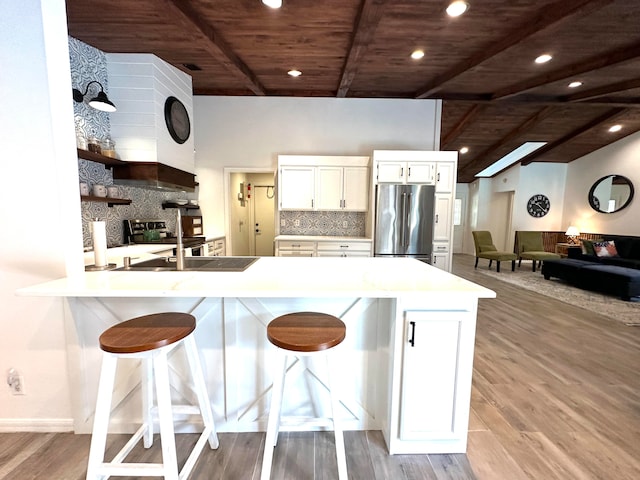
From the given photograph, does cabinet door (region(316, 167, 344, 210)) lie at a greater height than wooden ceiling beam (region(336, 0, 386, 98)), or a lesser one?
lesser

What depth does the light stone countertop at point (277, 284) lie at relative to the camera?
125cm

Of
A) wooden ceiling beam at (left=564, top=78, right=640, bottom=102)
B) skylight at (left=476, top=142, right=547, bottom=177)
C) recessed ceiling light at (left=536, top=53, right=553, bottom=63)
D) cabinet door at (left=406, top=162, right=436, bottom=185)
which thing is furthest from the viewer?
skylight at (left=476, top=142, right=547, bottom=177)

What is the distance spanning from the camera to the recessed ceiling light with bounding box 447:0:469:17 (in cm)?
233

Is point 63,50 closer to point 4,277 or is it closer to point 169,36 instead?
point 4,277

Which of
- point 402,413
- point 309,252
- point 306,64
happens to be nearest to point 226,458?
point 402,413

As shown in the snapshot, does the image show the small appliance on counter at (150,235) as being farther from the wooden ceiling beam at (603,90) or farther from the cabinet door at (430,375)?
the wooden ceiling beam at (603,90)

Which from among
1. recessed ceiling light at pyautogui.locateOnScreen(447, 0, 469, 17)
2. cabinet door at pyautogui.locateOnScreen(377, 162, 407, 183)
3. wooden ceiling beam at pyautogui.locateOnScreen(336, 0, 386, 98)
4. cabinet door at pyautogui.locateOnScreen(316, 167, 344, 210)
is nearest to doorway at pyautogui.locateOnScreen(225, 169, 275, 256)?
cabinet door at pyautogui.locateOnScreen(316, 167, 344, 210)

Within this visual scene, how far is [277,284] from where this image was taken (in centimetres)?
137

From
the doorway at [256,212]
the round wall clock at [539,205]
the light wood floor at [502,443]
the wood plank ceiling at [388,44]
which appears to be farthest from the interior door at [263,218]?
the round wall clock at [539,205]

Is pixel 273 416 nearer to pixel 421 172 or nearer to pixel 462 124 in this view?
pixel 421 172

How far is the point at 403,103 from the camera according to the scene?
464cm

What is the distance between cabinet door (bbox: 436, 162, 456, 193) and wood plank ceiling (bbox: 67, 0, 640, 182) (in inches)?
42.9

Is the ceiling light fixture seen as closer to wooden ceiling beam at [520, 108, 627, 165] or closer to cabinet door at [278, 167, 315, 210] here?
cabinet door at [278, 167, 315, 210]

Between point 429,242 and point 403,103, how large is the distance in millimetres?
2350
